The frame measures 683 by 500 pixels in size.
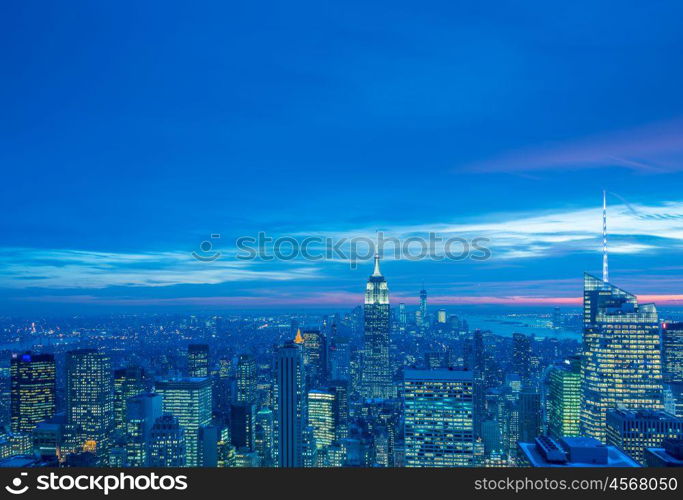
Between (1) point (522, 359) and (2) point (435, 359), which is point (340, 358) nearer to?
(2) point (435, 359)

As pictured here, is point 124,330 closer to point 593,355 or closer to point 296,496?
point 296,496

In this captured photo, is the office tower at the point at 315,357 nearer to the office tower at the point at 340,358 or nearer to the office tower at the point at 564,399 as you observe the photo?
the office tower at the point at 340,358

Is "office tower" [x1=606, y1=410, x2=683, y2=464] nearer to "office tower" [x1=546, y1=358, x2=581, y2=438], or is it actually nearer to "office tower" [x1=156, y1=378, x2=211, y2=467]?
"office tower" [x1=546, y1=358, x2=581, y2=438]

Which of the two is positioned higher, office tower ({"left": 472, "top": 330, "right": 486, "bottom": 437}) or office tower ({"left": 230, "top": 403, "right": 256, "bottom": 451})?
office tower ({"left": 472, "top": 330, "right": 486, "bottom": 437})

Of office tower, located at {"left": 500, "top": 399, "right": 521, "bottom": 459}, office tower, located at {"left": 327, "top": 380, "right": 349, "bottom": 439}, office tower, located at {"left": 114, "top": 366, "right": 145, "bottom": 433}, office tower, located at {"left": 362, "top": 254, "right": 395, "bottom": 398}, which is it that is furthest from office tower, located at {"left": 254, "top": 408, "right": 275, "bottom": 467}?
office tower, located at {"left": 500, "top": 399, "right": 521, "bottom": 459}

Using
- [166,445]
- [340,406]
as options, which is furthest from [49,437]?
[340,406]

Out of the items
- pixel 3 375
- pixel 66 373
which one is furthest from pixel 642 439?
pixel 3 375
